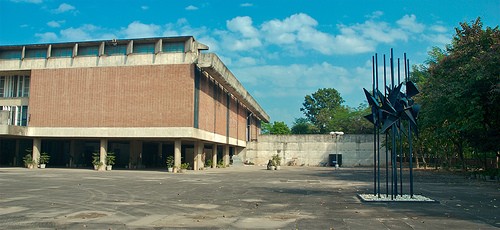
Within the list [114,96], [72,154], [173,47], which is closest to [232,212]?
[173,47]

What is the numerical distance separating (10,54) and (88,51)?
977 centimetres

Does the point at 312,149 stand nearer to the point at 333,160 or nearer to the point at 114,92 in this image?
the point at 333,160

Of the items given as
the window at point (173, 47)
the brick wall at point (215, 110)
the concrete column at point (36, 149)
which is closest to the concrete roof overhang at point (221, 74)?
the brick wall at point (215, 110)

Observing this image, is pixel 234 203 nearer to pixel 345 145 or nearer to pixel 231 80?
pixel 231 80

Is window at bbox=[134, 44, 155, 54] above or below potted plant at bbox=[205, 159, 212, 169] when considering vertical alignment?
above

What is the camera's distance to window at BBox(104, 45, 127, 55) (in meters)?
40.4

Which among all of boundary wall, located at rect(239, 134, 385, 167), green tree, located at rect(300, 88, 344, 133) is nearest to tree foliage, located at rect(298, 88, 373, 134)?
green tree, located at rect(300, 88, 344, 133)

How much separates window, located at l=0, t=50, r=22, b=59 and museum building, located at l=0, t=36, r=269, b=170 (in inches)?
4.2

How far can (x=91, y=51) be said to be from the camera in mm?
41406

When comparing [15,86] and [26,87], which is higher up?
[15,86]

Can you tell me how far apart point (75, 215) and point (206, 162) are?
41935mm

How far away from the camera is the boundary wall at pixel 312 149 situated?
65250 mm

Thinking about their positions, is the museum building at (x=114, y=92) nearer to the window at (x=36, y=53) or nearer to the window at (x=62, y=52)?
the window at (x=62, y=52)

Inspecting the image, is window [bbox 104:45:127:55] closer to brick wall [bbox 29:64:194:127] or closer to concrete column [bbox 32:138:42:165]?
brick wall [bbox 29:64:194:127]
